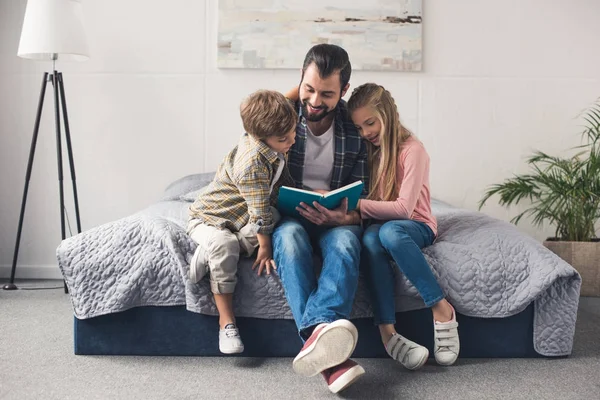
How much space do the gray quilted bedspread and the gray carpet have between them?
0.47 feet

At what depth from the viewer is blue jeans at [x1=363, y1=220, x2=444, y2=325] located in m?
1.99

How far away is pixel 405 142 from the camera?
87.9 inches

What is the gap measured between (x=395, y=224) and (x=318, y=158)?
38 cm

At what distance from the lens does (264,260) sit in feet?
6.77

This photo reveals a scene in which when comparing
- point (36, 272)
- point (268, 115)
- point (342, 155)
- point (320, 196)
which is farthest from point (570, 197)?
point (36, 272)

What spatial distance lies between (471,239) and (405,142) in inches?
15.8

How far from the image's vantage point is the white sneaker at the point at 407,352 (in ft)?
6.33

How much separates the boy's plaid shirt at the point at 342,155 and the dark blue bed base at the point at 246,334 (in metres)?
0.48

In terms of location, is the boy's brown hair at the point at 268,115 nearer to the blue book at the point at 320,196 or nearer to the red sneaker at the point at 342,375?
the blue book at the point at 320,196

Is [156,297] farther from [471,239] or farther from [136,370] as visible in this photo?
[471,239]

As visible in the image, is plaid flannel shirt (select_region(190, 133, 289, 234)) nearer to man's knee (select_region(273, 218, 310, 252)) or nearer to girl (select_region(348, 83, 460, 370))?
man's knee (select_region(273, 218, 310, 252))

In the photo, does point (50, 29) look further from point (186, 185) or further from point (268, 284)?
point (268, 284)

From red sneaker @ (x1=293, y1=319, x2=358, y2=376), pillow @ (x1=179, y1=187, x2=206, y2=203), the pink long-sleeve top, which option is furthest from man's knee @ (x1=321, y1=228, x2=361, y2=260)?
pillow @ (x1=179, y1=187, x2=206, y2=203)

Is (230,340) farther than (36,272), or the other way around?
(36,272)
